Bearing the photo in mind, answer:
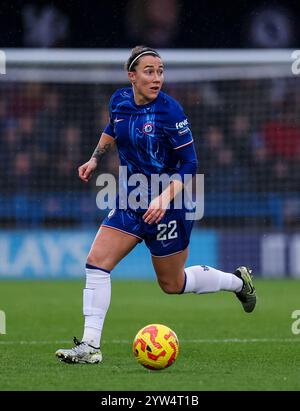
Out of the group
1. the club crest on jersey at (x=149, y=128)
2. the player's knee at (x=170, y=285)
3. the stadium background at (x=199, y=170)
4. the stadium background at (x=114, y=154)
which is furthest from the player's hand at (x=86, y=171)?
the stadium background at (x=199, y=170)

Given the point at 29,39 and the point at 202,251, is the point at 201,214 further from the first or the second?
the point at 29,39

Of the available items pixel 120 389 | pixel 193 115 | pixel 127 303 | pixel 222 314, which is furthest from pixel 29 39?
pixel 120 389

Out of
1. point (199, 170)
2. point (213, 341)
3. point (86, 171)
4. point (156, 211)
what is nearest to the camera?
point (156, 211)

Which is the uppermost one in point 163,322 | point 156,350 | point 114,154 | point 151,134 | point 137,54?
point 137,54

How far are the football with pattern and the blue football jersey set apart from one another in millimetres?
1302

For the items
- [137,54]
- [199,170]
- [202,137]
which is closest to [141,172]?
[137,54]

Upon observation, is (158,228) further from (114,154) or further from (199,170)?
(114,154)

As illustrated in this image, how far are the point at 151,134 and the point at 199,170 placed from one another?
11.2 metres

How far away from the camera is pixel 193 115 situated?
63.8 feet

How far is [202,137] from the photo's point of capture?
1902 cm

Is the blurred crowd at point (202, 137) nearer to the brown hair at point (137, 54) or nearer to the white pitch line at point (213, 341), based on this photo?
the white pitch line at point (213, 341)

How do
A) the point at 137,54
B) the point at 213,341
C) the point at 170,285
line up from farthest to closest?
the point at 213,341 < the point at 170,285 < the point at 137,54

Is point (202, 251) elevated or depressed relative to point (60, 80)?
depressed

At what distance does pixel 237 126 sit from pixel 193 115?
89cm
